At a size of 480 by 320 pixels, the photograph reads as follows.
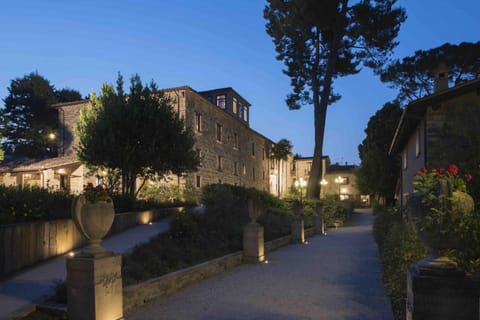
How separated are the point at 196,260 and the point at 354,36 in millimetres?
23001

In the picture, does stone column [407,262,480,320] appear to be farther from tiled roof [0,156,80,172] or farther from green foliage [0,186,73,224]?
tiled roof [0,156,80,172]

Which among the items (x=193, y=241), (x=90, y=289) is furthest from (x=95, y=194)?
(x=193, y=241)

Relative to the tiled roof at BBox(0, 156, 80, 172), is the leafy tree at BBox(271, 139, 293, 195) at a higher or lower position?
higher

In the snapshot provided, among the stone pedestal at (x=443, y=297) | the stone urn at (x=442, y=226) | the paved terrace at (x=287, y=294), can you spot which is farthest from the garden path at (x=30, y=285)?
the stone urn at (x=442, y=226)

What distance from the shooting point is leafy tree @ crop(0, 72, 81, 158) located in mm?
34969

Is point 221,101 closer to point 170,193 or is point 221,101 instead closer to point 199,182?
point 199,182

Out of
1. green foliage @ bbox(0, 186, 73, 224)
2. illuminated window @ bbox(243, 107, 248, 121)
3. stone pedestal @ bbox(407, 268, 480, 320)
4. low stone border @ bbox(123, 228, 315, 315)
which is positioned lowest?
low stone border @ bbox(123, 228, 315, 315)

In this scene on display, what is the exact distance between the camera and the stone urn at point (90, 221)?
15.7 ft

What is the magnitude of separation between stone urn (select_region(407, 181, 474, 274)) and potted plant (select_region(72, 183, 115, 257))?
157 inches

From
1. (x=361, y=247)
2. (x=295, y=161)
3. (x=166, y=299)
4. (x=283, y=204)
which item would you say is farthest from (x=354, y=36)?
(x=295, y=161)

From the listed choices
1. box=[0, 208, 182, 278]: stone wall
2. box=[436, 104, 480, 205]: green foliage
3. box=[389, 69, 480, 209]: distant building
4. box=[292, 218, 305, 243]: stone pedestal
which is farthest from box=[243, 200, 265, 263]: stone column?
box=[389, 69, 480, 209]: distant building

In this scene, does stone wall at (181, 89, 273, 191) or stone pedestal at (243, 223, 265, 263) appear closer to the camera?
stone pedestal at (243, 223, 265, 263)

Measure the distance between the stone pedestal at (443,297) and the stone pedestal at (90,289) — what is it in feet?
12.5

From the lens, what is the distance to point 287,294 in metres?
6.57
